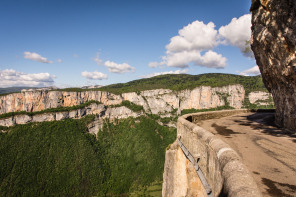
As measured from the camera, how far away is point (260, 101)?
363ft

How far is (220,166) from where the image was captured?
370 cm

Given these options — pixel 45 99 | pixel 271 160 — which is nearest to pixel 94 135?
pixel 45 99

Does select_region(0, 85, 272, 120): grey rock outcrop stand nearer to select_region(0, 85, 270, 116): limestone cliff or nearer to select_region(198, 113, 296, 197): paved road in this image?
select_region(0, 85, 270, 116): limestone cliff

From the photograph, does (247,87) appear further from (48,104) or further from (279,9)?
(279,9)

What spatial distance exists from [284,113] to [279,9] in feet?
16.7

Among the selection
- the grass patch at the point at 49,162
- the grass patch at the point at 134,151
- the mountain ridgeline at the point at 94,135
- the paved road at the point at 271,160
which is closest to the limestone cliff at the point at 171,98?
the mountain ridgeline at the point at 94,135

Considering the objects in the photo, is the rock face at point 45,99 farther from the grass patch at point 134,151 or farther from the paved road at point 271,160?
the paved road at point 271,160

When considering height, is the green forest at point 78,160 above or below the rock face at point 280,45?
below

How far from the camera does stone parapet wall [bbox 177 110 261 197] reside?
2617 millimetres

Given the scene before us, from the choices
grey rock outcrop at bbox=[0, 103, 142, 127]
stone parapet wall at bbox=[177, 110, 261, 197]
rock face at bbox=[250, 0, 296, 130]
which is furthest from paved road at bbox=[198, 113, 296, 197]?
grey rock outcrop at bbox=[0, 103, 142, 127]

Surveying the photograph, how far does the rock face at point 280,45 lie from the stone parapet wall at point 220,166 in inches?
185

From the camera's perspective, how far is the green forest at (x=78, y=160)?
68500mm

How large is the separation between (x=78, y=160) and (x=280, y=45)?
293 feet

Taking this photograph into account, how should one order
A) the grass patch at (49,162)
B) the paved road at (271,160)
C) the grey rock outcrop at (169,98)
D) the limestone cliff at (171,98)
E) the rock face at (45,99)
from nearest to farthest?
the paved road at (271,160)
the grass patch at (49,162)
the rock face at (45,99)
the grey rock outcrop at (169,98)
the limestone cliff at (171,98)
